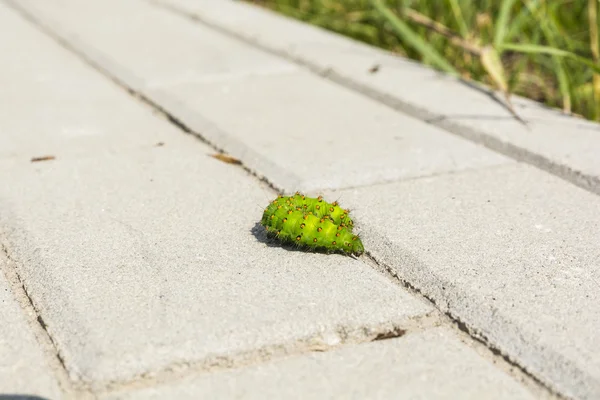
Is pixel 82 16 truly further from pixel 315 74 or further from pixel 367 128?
pixel 367 128

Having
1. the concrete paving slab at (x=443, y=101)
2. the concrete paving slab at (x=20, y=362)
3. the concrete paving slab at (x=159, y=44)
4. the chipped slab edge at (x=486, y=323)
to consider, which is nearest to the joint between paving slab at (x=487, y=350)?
the chipped slab edge at (x=486, y=323)

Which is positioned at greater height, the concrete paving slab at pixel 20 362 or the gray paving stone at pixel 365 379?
the gray paving stone at pixel 365 379

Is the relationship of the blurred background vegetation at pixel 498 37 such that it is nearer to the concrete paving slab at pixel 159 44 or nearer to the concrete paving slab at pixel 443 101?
the concrete paving slab at pixel 443 101

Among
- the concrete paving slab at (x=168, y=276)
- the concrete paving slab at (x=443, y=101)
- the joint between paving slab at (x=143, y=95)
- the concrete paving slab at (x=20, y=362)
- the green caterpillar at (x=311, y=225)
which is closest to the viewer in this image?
the concrete paving slab at (x=20, y=362)

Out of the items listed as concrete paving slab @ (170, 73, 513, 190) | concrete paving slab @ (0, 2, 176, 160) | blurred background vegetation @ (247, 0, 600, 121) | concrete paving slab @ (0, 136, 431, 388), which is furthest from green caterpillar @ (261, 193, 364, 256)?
blurred background vegetation @ (247, 0, 600, 121)

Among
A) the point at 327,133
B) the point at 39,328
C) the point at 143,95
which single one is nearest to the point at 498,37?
the point at 327,133

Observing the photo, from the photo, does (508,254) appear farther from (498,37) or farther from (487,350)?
(498,37)
